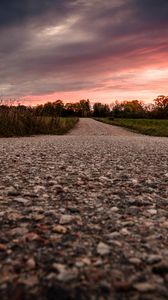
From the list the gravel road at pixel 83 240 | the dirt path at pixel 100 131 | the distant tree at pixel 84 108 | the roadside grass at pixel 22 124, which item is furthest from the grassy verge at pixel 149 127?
the distant tree at pixel 84 108

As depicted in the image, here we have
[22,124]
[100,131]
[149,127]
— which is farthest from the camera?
[149,127]

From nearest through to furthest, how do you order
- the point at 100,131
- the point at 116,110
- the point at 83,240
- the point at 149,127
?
the point at 83,240
the point at 100,131
the point at 149,127
the point at 116,110

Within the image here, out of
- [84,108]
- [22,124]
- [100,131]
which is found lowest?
[100,131]

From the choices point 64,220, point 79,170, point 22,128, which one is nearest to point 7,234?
point 64,220

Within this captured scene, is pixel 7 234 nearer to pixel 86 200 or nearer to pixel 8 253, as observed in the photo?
pixel 8 253

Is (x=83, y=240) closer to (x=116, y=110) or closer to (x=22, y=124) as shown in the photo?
(x=22, y=124)

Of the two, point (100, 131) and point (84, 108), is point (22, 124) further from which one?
point (84, 108)

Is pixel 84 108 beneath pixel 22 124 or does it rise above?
above

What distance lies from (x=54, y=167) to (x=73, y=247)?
5098 mm

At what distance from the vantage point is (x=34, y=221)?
3.70 m

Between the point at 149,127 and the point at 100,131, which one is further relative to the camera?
the point at 149,127

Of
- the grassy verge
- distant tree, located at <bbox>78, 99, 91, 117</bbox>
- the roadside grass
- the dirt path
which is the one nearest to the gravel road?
the roadside grass

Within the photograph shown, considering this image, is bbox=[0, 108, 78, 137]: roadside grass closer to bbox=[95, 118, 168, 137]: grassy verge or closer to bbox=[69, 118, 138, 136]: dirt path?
bbox=[69, 118, 138, 136]: dirt path

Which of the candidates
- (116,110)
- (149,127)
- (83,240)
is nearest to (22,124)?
(83,240)
